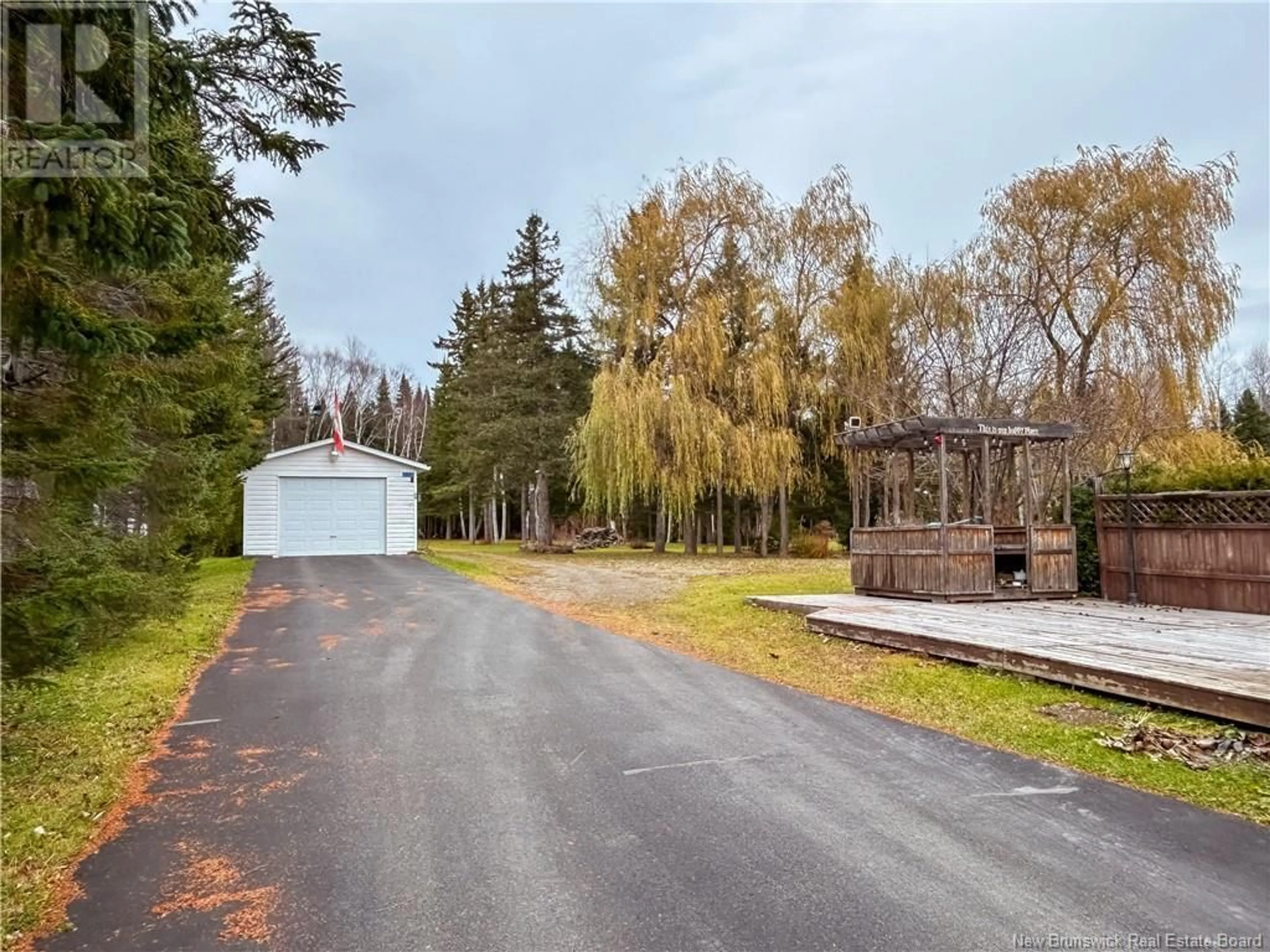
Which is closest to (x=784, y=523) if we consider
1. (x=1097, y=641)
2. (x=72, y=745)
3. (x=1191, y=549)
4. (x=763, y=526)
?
(x=763, y=526)

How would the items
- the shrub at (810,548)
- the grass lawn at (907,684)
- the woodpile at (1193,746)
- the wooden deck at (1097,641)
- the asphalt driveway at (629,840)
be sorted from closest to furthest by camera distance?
the asphalt driveway at (629,840) → the grass lawn at (907,684) → the woodpile at (1193,746) → the wooden deck at (1097,641) → the shrub at (810,548)

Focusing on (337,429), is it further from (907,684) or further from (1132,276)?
(1132,276)

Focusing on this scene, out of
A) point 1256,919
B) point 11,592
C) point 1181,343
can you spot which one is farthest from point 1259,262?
point 11,592

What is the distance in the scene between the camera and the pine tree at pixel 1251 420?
82.0ft

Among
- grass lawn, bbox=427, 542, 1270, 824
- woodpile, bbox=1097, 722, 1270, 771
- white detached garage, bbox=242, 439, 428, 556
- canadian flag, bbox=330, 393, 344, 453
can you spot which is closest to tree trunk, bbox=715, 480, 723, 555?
grass lawn, bbox=427, 542, 1270, 824

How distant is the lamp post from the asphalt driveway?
643 centimetres

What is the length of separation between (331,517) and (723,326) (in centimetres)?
1112

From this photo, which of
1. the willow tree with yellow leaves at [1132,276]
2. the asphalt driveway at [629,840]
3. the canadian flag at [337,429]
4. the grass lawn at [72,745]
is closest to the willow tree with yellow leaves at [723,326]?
the willow tree with yellow leaves at [1132,276]

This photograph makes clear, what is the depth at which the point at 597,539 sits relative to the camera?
28.1m

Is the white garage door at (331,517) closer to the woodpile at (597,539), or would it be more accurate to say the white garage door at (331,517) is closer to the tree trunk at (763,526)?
the woodpile at (597,539)

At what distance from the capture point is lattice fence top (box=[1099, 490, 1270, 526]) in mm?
7824

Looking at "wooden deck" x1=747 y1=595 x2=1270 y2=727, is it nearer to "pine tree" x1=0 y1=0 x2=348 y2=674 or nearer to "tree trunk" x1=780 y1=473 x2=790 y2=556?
"pine tree" x1=0 y1=0 x2=348 y2=674

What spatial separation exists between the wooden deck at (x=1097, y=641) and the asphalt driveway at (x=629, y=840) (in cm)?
149

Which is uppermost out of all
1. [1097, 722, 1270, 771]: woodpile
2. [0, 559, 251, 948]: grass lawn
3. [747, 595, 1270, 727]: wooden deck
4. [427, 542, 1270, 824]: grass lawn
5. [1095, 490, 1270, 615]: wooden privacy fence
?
[1095, 490, 1270, 615]: wooden privacy fence
